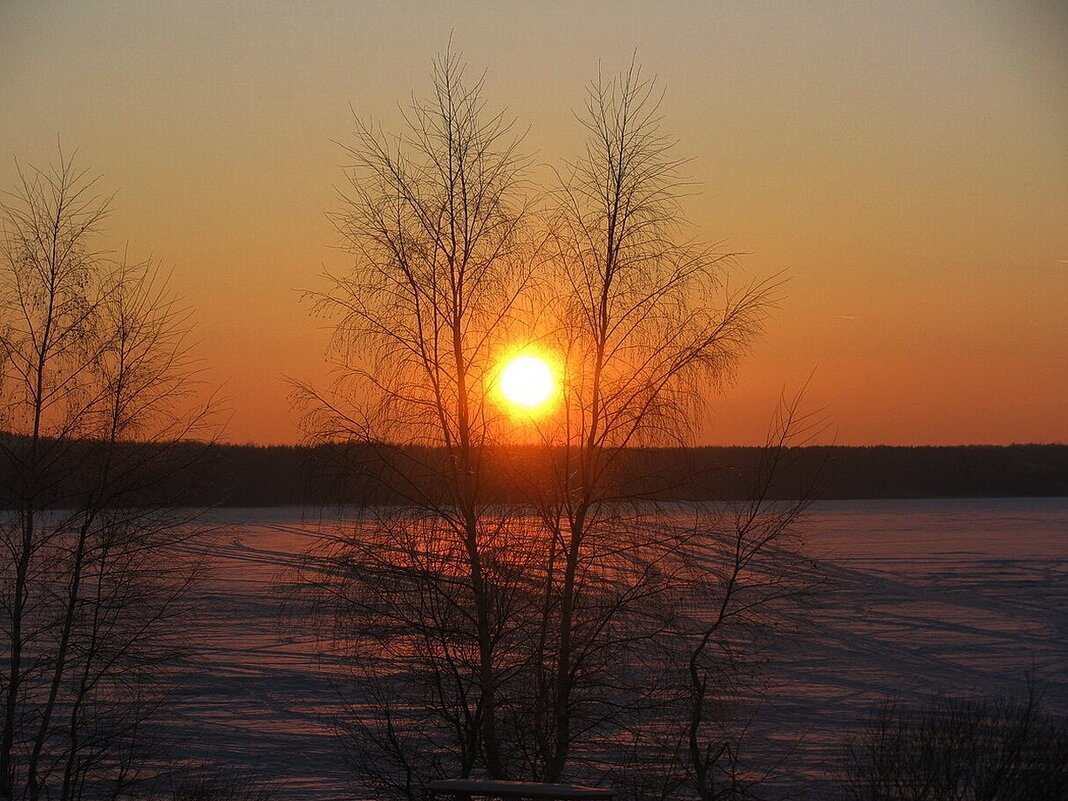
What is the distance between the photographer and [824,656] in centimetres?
2842

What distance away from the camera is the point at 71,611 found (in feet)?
54.9

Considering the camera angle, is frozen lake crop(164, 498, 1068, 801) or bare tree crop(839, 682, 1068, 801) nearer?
bare tree crop(839, 682, 1068, 801)

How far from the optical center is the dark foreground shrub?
43.8ft

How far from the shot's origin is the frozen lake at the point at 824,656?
68.2 feet

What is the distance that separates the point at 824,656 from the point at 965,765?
13.4 meters

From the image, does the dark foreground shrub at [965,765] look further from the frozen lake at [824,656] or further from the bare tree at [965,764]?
the frozen lake at [824,656]

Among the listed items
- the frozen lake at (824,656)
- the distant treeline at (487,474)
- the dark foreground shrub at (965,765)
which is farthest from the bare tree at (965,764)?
the distant treeline at (487,474)

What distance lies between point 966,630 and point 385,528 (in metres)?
20.8

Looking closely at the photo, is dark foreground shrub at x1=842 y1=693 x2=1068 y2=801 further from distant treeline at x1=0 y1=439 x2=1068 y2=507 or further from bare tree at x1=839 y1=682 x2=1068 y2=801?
distant treeline at x1=0 y1=439 x2=1068 y2=507

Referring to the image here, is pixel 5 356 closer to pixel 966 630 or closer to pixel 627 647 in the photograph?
pixel 627 647

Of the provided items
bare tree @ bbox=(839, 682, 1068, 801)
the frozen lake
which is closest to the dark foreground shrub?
bare tree @ bbox=(839, 682, 1068, 801)

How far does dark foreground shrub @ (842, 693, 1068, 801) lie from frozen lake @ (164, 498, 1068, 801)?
6.70 ft

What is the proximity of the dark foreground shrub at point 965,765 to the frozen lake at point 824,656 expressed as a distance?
2.04 meters

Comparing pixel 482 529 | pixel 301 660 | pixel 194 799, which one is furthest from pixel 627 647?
pixel 301 660
